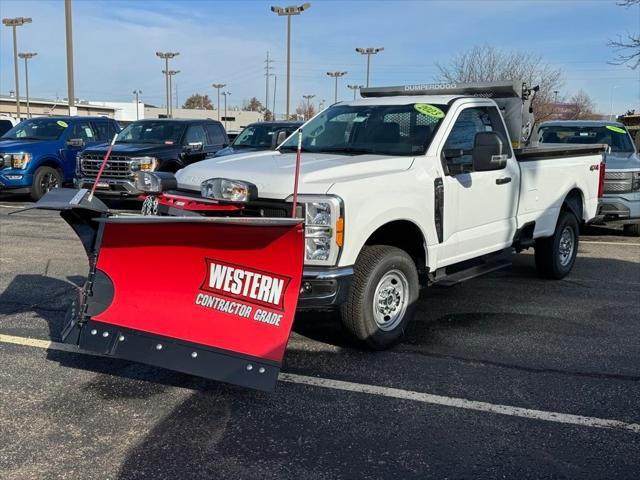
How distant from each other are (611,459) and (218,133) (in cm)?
1228

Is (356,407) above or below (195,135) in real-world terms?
below

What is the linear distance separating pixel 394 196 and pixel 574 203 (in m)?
3.91

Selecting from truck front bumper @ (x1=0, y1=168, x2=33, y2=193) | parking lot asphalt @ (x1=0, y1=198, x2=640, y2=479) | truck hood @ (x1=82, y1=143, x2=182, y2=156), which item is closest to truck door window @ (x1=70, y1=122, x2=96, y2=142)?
truck front bumper @ (x1=0, y1=168, x2=33, y2=193)

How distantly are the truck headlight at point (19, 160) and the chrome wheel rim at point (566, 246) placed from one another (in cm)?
1145

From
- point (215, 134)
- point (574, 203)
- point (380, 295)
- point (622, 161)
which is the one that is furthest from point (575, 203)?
point (215, 134)

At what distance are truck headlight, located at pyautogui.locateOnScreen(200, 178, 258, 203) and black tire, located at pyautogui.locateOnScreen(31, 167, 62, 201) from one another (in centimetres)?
1089

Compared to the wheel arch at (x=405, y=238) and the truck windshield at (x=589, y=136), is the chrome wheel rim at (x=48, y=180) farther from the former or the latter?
the wheel arch at (x=405, y=238)

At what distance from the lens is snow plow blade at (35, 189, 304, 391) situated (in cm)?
387

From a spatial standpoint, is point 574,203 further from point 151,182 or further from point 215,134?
point 215,134

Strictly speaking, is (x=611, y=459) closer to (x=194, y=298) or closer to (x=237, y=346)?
(x=237, y=346)

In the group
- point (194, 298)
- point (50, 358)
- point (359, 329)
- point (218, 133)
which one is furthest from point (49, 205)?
point (218, 133)

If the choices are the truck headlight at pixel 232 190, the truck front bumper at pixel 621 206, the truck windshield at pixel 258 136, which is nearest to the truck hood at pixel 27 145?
the truck windshield at pixel 258 136

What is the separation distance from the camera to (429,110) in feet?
19.2

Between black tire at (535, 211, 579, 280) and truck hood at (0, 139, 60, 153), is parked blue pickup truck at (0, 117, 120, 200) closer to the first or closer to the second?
truck hood at (0, 139, 60, 153)
